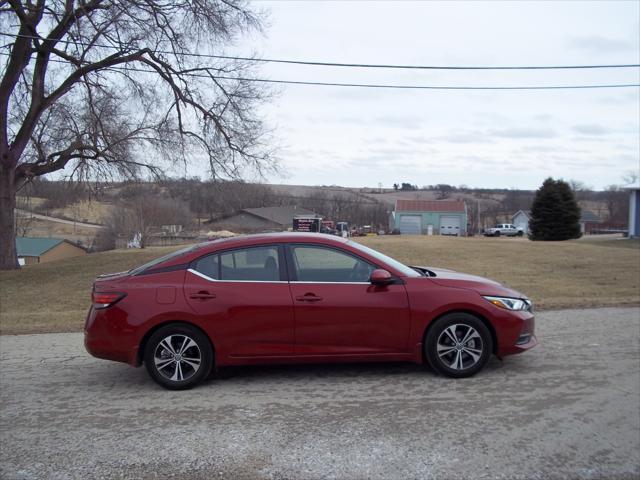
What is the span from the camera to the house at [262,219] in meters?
16.3

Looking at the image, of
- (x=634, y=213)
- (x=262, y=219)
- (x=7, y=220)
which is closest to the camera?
(x=262, y=219)

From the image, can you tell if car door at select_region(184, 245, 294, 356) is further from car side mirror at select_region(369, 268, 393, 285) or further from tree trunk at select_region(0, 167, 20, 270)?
tree trunk at select_region(0, 167, 20, 270)

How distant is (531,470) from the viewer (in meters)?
3.67

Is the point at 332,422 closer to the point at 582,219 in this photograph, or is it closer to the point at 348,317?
the point at 348,317

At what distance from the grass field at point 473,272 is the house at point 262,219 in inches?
143

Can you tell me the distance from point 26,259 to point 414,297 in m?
58.2

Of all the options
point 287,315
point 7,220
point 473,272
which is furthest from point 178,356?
point 7,220

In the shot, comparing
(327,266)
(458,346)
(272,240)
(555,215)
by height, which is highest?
(555,215)

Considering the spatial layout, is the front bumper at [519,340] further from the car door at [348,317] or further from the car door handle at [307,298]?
the car door handle at [307,298]

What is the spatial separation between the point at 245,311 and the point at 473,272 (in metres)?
11.3

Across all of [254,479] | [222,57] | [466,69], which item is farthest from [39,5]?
[254,479]

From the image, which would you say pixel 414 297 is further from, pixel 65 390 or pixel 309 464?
pixel 65 390

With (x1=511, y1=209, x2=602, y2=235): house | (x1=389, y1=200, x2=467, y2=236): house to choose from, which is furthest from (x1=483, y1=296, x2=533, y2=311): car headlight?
(x1=511, y1=209, x2=602, y2=235): house

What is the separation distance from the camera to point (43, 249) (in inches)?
2243
